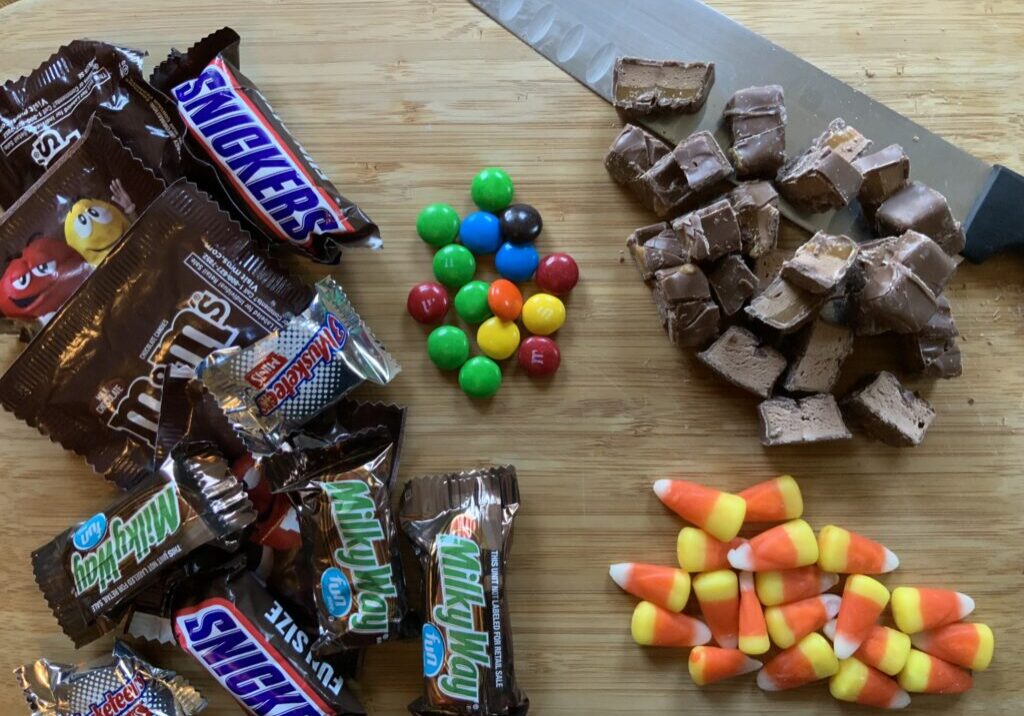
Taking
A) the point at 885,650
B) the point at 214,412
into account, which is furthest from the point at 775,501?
the point at 214,412

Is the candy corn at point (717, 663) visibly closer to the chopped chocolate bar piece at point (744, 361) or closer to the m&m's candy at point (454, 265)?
the chopped chocolate bar piece at point (744, 361)

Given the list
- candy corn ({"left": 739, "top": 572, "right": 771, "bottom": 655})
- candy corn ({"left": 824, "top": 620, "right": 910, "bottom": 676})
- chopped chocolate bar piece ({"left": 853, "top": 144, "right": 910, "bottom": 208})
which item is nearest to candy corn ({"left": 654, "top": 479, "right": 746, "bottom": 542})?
candy corn ({"left": 739, "top": 572, "right": 771, "bottom": 655})

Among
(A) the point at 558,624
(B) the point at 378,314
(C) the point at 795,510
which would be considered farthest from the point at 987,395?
(B) the point at 378,314

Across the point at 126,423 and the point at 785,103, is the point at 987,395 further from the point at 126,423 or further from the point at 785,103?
the point at 126,423

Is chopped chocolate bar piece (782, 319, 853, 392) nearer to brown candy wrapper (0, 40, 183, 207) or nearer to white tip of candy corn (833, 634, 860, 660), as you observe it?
white tip of candy corn (833, 634, 860, 660)

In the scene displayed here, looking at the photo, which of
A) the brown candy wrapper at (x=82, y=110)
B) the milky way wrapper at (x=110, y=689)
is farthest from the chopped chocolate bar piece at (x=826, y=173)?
the milky way wrapper at (x=110, y=689)

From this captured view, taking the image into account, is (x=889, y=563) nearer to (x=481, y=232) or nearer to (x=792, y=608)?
(x=792, y=608)
